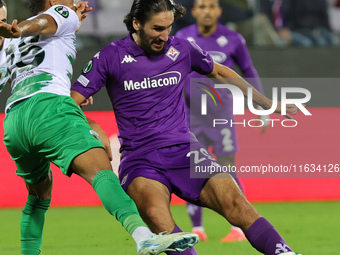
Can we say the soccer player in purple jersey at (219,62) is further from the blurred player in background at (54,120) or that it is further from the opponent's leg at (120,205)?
the opponent's leg at (120,205)

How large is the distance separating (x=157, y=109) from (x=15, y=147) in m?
0.98

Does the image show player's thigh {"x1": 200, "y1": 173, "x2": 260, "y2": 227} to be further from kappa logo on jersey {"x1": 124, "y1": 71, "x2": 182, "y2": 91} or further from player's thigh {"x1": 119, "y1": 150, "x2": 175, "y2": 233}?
kappa logo on jersey {"x1": 124, "y1": 71, "x2": 182, "y2": 91}

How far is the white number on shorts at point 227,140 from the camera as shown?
24.9 feet

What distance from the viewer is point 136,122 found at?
4949mm

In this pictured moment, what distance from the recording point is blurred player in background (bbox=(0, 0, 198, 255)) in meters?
4.09

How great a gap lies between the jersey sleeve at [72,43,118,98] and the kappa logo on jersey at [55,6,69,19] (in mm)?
413

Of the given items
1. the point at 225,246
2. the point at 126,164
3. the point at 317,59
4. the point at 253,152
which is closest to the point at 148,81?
the point at 126,164

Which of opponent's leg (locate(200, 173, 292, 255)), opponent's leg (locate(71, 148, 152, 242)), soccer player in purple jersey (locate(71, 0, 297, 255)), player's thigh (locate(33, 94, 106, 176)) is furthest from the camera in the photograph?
soccer player in purple jersey (locate(71, 0, 297, 255))

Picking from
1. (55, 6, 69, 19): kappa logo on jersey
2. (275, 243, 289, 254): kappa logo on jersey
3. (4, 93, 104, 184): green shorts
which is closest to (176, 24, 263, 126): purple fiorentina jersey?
(55, 6, 69, 19): kappa logo on jersey

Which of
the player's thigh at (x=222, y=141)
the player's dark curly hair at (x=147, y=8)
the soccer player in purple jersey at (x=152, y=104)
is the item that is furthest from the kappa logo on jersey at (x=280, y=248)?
the player's thigh at (x=222, y=141)

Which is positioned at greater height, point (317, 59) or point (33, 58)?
point (33, 58)

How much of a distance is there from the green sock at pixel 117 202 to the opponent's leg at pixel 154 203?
0.40 meters

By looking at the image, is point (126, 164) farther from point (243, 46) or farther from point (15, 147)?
point (243, 46)

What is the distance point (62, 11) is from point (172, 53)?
859 mm
